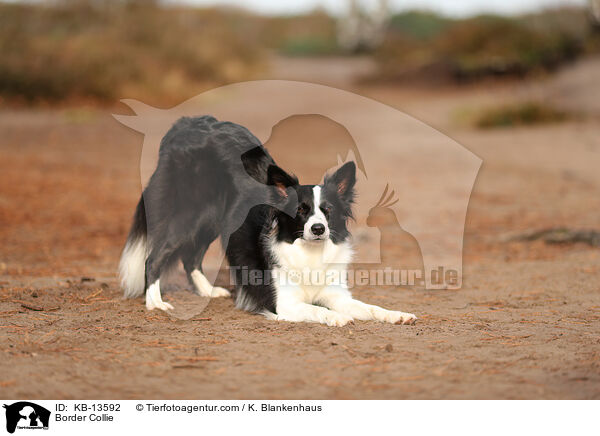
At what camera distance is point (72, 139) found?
14.8 m

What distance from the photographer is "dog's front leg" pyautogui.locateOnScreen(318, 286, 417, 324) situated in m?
4.56

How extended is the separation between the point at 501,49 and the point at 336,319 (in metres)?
26.0

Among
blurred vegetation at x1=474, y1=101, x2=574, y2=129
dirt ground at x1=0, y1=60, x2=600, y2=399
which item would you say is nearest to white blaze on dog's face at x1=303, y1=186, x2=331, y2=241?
dirt ground at x1=0, y1=60, x2=600, y2=399

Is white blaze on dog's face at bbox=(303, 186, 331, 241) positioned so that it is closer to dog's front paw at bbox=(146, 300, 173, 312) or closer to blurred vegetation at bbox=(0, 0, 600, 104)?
dog's front paw at bbox=(146, 300, 173, 312)

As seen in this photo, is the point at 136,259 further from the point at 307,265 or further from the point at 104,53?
the point at 104,53

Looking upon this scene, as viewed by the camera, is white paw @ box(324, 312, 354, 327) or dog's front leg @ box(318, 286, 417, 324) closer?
white paw @ box(324, 312, 354, 327)

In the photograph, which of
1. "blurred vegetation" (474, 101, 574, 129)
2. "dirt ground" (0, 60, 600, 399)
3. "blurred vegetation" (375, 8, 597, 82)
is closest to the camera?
"dirt ground" (0, 60, 600, 399)

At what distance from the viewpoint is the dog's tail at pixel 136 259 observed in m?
5.28

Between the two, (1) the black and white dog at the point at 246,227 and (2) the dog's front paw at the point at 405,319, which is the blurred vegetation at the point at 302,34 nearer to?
(1) the black and white dog at the point at 246,227

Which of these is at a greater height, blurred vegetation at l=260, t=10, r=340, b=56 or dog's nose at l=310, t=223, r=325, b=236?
blurred vegetation at l=260, t=10, r=340, b=56

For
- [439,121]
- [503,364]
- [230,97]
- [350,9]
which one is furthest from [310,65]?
[503,364]
